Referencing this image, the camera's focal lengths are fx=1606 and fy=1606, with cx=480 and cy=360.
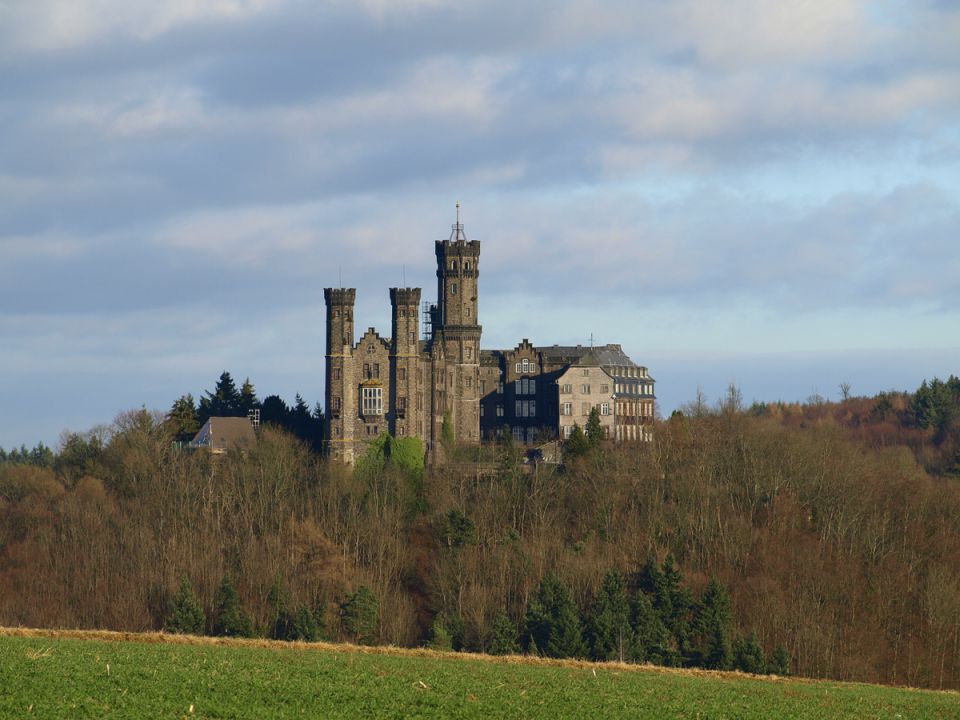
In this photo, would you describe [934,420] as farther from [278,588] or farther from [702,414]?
[278,588]

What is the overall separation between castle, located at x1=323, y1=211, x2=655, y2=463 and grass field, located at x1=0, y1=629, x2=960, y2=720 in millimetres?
63607

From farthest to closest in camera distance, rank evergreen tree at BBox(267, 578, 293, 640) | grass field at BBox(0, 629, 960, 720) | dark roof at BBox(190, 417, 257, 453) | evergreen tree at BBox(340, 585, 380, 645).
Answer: dark roof at BBox(190, 417, 257, 453) < evergreen tree at BBox(340, 585, 380, 645) < evergreen tree at BBox(267, 578, 293, 640) < grass field at BBox(0, 629, 960, 720)

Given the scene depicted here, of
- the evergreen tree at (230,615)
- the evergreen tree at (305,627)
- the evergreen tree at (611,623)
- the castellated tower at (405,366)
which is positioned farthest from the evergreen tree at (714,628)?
the castellated tower at (405,366)

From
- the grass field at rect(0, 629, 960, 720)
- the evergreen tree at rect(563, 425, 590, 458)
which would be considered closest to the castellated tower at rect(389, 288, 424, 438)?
the evergreen tree at rect(563, 425, 590, 458)

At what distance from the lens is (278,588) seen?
264ft

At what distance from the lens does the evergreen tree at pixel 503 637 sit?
239 feet

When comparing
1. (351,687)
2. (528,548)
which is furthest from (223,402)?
(351,687)

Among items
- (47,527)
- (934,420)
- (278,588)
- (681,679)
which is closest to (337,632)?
(278,588)

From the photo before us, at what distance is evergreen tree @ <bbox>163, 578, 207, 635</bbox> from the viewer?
75.9m

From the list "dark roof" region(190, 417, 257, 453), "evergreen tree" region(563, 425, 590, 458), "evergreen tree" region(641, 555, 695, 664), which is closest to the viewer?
"evergreen tree" region(641, 555, 695, 664)

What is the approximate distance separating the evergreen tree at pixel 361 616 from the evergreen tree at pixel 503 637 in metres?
6.05

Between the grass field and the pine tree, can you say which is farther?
the pine tree

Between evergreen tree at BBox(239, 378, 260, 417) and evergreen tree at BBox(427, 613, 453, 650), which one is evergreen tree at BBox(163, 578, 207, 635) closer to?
evergreen tree at BBox(427, 613, 453, 650)

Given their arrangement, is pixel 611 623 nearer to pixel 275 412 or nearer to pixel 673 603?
pixel 673 603
